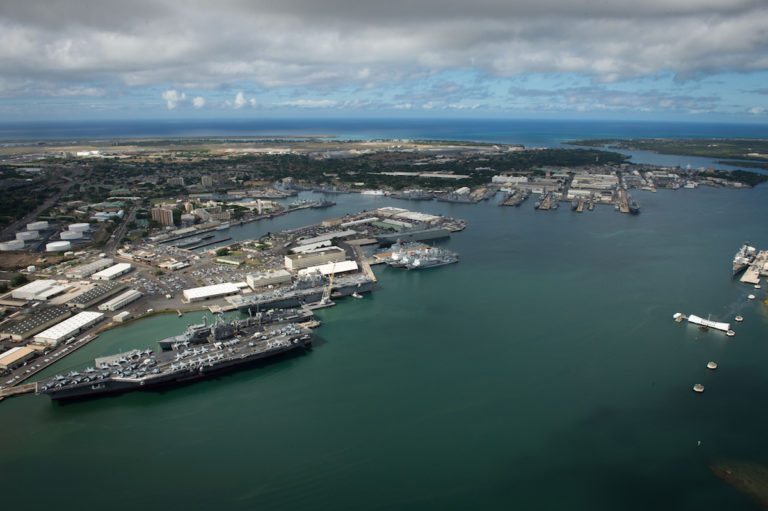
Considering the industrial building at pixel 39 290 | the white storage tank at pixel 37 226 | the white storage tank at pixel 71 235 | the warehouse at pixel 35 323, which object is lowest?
the warehouse at pixel 35 323

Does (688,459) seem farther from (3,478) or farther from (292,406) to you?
(3,478)

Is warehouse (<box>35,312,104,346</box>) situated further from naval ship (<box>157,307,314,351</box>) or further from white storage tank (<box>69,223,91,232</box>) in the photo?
white storage tank (<box>69,223,91,232</box>)

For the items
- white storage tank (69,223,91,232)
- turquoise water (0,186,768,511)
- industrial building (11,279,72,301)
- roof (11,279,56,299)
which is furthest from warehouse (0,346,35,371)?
white storage tank (69,223,91,232)

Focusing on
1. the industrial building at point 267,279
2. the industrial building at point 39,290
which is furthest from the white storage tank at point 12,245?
the industrial building at point 267,279

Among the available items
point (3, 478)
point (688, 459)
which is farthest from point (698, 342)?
point (3, 478)

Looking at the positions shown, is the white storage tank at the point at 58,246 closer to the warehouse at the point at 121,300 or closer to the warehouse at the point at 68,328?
the warehouse at the point at 121,300

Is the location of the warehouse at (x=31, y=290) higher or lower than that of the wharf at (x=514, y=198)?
lower
